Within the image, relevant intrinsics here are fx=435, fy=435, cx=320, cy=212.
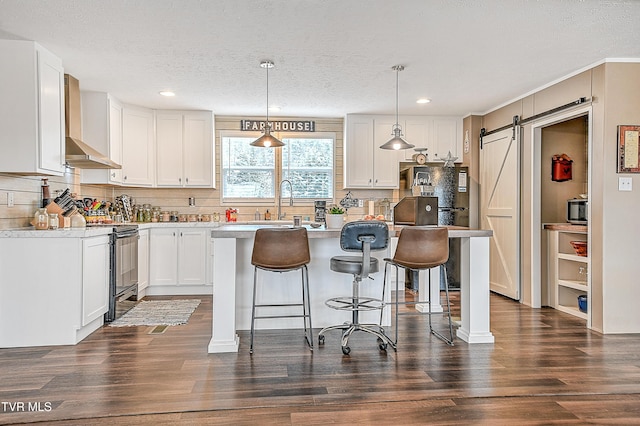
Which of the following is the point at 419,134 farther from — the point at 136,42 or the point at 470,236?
the point at 136,42

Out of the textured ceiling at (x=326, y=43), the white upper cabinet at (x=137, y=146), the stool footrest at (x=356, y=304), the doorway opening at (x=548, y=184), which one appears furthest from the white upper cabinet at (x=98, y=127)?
the doorway opening at (x=548, y=184)

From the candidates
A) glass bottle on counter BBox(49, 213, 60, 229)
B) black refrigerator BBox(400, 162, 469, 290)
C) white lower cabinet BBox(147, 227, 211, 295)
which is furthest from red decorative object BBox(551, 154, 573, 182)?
glass bottle on counter BBox(49, 213, 60, 229)

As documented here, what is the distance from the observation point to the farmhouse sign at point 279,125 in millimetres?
6285

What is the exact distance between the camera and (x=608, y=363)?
3055 millimetres

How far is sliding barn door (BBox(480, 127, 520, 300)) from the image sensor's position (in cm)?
518

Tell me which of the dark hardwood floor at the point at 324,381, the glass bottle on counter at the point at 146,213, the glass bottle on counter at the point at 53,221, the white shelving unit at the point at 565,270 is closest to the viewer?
the dark hardwood floor at the point at 324,381

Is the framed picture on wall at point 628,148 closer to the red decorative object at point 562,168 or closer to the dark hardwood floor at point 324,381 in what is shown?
the red decorative object at point 562,168

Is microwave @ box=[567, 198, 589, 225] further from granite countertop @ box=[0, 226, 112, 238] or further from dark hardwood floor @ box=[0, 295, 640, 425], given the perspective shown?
granite countertop @ box=[0, 226, 112, 238]

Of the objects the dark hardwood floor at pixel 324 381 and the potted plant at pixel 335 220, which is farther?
the potted plant at pixel 335 220

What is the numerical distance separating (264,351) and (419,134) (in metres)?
4.13

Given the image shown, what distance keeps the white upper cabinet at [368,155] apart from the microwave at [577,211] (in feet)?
7.49

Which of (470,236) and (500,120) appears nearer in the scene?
(470,236)

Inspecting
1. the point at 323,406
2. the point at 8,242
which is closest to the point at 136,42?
Answer: the point at 8,242

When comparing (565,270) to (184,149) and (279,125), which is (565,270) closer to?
(279,125)
